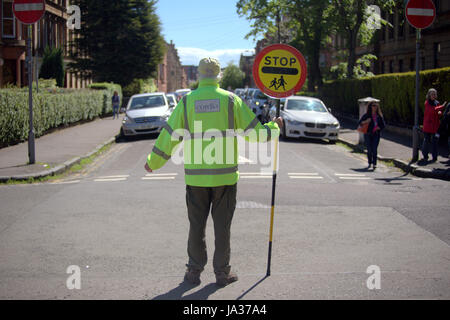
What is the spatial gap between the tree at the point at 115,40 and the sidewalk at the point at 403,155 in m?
29.9

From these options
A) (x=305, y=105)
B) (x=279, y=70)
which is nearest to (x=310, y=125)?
(x=305, y=105)

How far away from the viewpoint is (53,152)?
16.5m

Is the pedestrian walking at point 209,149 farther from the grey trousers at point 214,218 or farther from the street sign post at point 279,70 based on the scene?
the street sign post at point 279,70

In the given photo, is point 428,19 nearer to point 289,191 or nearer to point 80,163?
point 289,191

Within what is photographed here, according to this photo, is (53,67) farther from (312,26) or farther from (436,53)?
(436,53)

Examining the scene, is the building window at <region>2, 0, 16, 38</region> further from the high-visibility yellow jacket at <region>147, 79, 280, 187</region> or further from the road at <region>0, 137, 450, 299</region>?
the high-visibility yellow jacket at <region>147, 79, 280, 187</region>

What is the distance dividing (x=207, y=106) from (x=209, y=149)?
37cm

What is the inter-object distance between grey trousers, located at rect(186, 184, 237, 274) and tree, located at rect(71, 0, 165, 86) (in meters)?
45.9

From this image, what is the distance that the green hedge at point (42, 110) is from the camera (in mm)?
16812

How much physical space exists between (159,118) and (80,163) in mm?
6736

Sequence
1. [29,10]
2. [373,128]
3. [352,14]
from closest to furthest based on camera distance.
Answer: [29,10]
[373,128]
[352,14]

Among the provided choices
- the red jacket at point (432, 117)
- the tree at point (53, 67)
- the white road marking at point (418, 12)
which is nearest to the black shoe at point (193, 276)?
the red jacket at point (432, 117)

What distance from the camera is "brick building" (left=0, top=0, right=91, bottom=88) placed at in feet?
116

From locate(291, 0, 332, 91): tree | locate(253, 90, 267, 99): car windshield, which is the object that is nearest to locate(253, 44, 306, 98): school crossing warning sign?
locate(253, 90, 267, 99): car windshield
